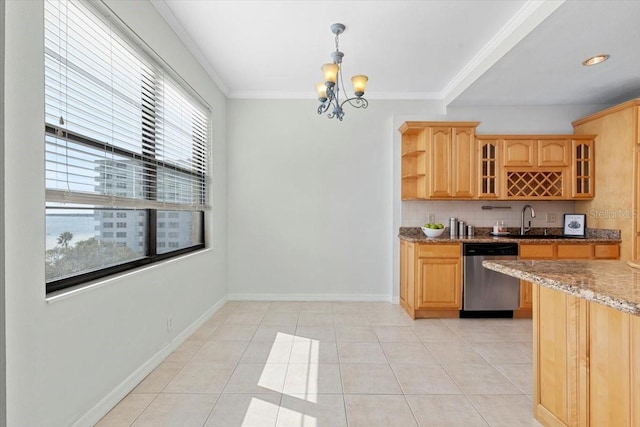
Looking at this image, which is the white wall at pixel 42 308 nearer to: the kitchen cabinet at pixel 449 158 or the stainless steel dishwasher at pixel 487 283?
the kitchen cabinet at pixel 449 158

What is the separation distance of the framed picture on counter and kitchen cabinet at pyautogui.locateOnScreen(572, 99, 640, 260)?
8 centimetres

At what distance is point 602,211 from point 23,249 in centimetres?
533

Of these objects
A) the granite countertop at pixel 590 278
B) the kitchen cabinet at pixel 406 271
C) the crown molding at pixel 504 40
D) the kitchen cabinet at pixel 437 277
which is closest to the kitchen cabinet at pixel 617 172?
the crown molding at pixel 504 40

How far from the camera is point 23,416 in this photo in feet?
4.79

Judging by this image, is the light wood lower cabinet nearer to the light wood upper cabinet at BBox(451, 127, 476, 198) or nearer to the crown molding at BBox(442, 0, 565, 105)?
the crown molding at BBox(442, 0, 565, 105)

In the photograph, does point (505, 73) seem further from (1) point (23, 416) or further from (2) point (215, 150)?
(1) point (23, 416)

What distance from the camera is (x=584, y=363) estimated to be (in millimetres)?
1614

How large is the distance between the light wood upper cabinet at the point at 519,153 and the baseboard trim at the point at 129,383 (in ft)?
13.5

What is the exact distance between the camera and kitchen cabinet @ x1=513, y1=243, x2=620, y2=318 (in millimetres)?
3812

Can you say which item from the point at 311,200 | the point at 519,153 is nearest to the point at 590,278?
the point at 519,153

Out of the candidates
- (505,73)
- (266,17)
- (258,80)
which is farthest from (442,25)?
(258,80)

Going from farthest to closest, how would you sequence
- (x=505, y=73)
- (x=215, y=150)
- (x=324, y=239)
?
(x=324, y=239) < (x=215, y=150) < (x=505, y=73)

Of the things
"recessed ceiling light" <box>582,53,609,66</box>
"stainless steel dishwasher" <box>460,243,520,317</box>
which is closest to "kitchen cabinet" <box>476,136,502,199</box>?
"stainless steel dishwasher" <box>460,243,520,317</box>

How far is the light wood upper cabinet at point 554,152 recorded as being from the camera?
4.14 meters
